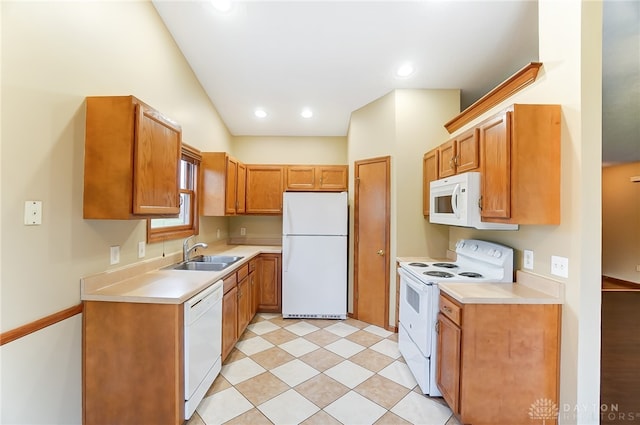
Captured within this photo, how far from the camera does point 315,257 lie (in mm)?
3389

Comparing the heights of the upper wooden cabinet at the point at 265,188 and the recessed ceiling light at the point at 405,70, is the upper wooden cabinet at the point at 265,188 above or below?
below

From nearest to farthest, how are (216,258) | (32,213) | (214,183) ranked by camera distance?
(32,213) → (216,258) → (214,183)

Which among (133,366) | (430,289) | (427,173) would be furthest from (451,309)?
(133,366)

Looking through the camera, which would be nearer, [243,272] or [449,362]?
[449,362]

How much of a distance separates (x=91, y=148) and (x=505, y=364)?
290 cm

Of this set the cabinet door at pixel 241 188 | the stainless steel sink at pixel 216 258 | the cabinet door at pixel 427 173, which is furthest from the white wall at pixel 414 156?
the cabinet door at pixel 241 188

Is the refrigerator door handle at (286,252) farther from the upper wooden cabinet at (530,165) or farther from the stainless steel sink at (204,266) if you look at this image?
the upper wooden cabinet at (530,165)

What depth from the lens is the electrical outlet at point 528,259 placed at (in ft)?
5.79

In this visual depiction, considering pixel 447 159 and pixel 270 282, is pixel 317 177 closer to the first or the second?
pixel 270 282

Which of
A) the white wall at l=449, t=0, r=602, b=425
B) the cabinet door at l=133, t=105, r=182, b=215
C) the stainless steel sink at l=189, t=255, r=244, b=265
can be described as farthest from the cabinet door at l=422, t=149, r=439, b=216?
the cabinet door at l=133, t=105, r=182, b=215

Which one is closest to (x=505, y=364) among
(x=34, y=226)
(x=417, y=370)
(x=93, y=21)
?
(x=417, y=370)

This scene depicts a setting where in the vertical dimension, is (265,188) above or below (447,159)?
below

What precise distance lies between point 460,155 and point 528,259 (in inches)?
38.1

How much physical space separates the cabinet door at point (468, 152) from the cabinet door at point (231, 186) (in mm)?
2666
